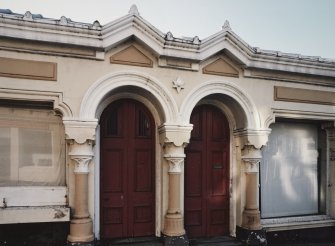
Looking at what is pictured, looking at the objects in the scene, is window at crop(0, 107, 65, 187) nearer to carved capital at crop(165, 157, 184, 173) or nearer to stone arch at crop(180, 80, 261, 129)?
carved capital at crop(165, 157, 184, 173)

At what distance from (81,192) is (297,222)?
4.80m

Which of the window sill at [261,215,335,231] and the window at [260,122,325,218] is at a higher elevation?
the window at [260,122,325,218]

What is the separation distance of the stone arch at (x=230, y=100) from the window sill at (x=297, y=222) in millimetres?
2148

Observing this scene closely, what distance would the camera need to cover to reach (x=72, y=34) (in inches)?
206

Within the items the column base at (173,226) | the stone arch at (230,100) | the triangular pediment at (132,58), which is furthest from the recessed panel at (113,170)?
the triangular pediment at (132,58)

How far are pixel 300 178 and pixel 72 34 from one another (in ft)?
19.4

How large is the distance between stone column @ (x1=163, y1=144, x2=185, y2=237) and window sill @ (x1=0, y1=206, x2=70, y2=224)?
5.97 feet

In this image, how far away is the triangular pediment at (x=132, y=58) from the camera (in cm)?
563

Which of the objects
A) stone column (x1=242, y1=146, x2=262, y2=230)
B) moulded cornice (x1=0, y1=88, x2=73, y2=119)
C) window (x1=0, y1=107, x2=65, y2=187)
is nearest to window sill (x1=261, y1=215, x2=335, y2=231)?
stone column (x1=242, y1=146, x2=262, y2=230)

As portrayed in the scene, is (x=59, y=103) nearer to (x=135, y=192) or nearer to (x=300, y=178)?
(x=135, y=192)

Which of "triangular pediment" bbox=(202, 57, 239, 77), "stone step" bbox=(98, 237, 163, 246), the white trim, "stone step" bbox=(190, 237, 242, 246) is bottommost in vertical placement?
"stone step" bbox=(190, 237, 242, 246)

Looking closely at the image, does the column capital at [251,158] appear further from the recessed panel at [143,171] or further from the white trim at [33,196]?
the white trim at [33,196]

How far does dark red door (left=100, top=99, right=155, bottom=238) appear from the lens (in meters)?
5.96

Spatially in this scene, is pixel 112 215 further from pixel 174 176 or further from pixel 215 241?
pixel 215 241
